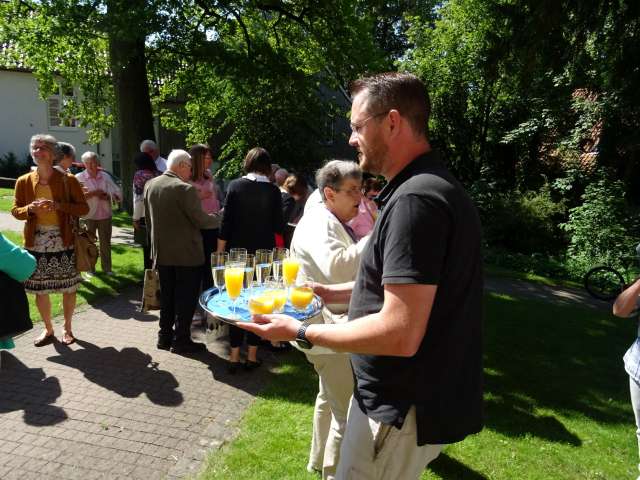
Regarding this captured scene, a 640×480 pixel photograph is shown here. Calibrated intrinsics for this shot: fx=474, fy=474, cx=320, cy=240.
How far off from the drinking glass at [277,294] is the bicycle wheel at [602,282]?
860 cm

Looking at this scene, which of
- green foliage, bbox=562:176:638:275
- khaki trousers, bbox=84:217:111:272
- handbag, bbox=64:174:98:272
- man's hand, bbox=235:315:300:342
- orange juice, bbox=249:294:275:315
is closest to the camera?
man's hand, bbox=235:315:300:342

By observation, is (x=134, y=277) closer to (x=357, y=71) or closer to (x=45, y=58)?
(x=357, y=71)

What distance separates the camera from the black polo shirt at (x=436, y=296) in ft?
4.75

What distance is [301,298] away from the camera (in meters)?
2.30

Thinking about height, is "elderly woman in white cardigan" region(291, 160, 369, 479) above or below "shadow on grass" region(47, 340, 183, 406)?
above

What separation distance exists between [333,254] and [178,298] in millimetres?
2936

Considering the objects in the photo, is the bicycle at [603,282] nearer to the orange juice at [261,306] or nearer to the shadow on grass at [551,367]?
the shadow on grass at [551,367]

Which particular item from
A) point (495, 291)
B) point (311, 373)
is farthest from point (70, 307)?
point (495, 291)

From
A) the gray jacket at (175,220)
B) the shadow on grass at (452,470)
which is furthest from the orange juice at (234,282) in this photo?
the gray jacket at (175,220)

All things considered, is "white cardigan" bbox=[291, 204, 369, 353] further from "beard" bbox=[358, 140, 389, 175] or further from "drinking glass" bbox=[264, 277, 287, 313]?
"beard" bbox=[358, 140, 389, 175]

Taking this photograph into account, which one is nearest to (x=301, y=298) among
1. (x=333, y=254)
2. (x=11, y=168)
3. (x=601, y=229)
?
(x=333, y=254)

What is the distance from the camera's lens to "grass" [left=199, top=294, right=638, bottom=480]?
345cm

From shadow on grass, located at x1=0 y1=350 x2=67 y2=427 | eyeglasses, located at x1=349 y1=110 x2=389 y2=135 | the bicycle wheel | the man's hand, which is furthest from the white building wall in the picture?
eyeglasses, located at x1=349 y1=110 x2=389 y2=135

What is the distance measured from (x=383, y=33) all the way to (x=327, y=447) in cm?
3365
